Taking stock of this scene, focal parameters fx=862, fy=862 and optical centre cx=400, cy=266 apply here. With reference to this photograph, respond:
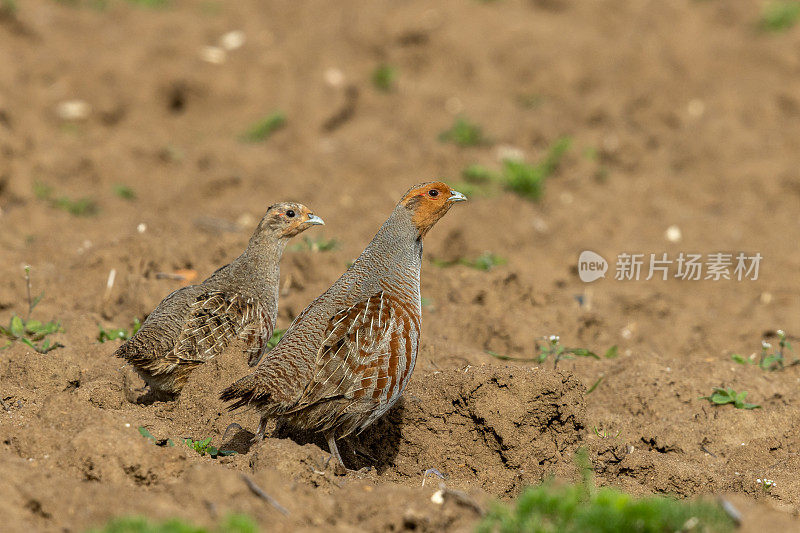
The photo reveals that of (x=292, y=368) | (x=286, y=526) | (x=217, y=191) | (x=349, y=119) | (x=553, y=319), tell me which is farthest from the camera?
(x=349, y=119)

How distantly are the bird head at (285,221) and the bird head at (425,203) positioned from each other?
3.10 ft

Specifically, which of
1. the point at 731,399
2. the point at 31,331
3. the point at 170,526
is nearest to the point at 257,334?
the point at 31,331

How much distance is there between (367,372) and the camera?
467 centimetres

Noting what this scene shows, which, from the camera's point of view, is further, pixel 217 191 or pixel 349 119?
pixel 349 119

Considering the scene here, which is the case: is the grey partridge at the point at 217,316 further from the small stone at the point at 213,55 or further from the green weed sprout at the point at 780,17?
the green weed sprout at the point at 780,17

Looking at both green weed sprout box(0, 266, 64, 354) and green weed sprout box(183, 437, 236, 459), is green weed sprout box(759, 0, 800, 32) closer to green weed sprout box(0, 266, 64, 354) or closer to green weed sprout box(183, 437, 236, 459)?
green weed sprout box(0, 266, 64, 354)

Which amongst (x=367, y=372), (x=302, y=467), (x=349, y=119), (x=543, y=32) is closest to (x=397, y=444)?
(x=367, y=372)

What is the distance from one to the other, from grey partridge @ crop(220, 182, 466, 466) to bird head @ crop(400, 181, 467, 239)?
401mm

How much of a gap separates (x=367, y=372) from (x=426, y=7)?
1019 centimetres

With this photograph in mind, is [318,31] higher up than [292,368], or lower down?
higher up

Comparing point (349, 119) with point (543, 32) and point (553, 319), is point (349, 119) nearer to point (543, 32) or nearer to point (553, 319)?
point (543, 32)

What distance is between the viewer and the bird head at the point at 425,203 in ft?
17.6

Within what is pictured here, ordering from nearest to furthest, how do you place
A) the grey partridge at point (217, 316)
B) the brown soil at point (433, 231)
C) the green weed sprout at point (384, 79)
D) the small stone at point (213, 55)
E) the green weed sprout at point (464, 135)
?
the brown soil at point (433, 231) < the grey partridge at point (217, 316) < the green weed sprout at point (464, 135) < the green weed sprout at point (384, 79) < the small stone at point (213, 55)

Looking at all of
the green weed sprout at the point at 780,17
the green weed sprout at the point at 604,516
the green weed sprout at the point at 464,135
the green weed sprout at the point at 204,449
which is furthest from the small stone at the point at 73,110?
the green weed sprout at the point at 780,17
